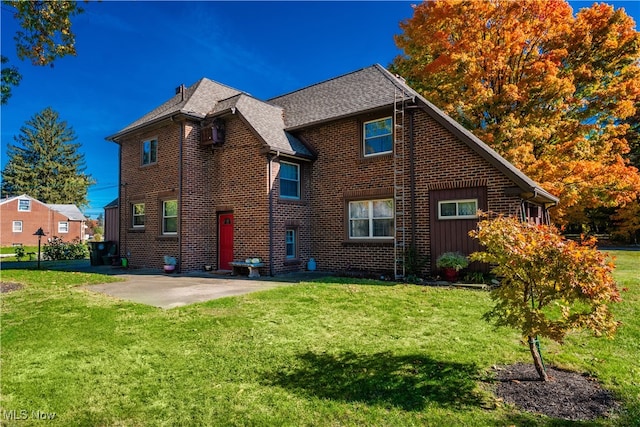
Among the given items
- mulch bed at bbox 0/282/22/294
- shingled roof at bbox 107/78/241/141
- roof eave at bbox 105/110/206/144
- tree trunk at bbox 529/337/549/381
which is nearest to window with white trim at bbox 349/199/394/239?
roof eave at bbox 105/110/206/144

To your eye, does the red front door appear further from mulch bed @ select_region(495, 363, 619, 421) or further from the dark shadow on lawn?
mulch bed @ select_region(495, 363, 619, 421)

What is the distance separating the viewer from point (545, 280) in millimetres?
3605

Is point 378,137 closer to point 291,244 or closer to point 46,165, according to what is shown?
point 291,244

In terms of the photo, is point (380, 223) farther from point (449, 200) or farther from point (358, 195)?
point (449, 200)

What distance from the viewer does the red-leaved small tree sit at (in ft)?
11.2

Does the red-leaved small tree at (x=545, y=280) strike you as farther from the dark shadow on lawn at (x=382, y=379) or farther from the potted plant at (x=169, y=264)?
the potted plant at (x=169, y=264)

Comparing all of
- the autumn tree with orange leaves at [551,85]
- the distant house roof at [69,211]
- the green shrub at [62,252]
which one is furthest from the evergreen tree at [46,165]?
the autumn tree with orange leaves at [551,85]

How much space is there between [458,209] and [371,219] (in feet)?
10.1

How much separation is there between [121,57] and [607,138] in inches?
884

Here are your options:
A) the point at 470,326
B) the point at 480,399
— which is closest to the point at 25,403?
the point at 480,399

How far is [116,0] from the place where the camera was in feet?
Result: 32.1

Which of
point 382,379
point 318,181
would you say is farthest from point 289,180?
point 382,379

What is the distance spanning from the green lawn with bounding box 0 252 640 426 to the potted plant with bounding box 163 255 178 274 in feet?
19.7

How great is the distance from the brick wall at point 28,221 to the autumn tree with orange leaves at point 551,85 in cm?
4803
